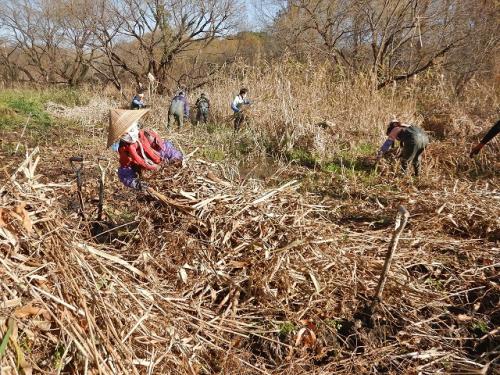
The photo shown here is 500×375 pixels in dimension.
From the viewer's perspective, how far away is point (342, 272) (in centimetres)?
271

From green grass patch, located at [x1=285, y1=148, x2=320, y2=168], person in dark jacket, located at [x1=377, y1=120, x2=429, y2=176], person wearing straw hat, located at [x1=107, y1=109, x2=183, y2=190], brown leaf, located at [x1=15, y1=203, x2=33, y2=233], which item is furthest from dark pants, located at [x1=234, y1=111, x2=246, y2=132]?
Result: brown leaf, located at [x1=15, y1=203, x2=33, y2=233]

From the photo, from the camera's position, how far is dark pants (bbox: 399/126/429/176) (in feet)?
18.4

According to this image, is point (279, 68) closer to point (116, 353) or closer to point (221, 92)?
point (221, 92)

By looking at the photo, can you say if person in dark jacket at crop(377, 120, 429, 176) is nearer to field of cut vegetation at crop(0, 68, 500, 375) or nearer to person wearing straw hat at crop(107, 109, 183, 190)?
field of cut vegetation at crop(0, 68, 500, 375)

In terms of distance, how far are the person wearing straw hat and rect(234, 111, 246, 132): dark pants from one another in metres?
4.92

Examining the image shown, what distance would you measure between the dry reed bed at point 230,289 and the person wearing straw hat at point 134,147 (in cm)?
35

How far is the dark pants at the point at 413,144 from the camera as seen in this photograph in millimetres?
5609

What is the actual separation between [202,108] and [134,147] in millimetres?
6585

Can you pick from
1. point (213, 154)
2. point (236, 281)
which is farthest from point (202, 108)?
point (236, 281)

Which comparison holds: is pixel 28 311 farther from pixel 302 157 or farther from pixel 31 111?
pixel 31 111

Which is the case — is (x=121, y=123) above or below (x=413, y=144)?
above

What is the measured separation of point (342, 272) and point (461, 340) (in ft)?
2.77

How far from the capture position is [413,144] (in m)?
5.63

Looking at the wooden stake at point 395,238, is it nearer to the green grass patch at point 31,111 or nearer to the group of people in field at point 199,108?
the group of people in field at point 199,108
